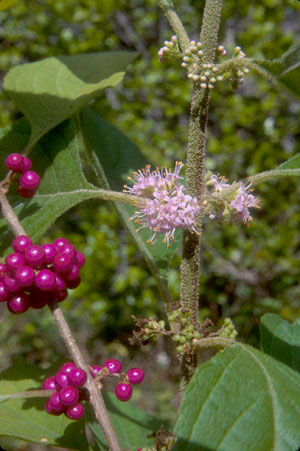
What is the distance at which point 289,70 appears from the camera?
2.42 ft

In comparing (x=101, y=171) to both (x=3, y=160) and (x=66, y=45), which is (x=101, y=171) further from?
(x=66, y=45)

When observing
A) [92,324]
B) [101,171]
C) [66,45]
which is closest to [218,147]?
[66,45]

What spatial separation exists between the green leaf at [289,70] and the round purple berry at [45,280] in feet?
1.82

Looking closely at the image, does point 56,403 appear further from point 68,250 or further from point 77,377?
point 68,250

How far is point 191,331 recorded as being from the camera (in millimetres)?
961

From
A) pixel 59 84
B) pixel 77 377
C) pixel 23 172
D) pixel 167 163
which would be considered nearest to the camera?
pixel 77 377

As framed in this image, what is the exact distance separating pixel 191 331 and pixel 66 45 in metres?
3.83

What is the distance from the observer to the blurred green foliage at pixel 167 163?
4027 millimetres

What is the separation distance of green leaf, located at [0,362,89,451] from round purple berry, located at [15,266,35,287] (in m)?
0.34

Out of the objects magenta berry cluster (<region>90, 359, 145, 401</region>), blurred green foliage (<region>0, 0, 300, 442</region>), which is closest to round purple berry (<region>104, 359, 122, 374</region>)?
magenta berry cluster (<region>90, 359, 145, 401</region>)

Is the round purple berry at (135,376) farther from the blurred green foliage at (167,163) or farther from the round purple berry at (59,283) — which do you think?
the blurred green foliage at (167,163)

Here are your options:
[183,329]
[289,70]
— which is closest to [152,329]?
[183,329]

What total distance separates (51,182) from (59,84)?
0.89ft

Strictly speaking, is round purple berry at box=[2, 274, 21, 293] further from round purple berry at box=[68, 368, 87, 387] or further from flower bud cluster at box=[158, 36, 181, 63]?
flower bud cluster at box=[158, 36, 181, 63]
